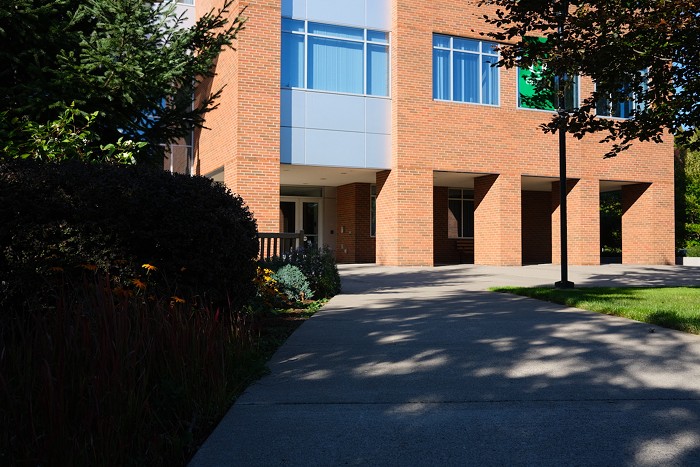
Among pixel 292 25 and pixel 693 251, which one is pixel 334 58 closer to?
pixel 292 25

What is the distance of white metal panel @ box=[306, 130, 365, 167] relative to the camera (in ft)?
63.3

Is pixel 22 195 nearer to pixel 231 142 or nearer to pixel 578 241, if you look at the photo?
pixel 231 142

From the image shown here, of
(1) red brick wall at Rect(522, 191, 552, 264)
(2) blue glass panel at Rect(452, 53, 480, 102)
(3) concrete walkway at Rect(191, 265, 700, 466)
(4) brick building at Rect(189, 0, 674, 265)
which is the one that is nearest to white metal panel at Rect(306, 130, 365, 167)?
(4) brick building at Rect(189, 0, 674, 265)

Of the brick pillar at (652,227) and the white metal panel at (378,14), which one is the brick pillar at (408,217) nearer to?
the white metal panel at (378,14)

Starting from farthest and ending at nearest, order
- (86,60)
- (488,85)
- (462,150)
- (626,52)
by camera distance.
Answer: (488,85) → (462,150) → (626,52) → (86,60)

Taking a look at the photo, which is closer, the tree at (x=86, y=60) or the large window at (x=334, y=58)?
the tree at (x=86, y=60)

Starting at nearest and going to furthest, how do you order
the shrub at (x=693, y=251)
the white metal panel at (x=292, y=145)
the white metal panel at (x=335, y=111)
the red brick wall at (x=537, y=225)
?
the white metal panel at (x=292, y=145), the white metal panel at (x=335, y=111), the shrub at (x=693, y=251), the red brick wall at (x=537, y=225)

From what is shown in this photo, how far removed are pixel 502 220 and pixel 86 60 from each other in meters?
16.0

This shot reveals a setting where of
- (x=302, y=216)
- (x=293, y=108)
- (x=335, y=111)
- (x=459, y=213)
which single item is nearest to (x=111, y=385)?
(x=293, y=108)

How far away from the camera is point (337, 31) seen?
19.6 meters

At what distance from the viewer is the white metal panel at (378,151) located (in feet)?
65.6

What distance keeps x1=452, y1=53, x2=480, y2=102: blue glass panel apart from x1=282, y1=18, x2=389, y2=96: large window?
244 cm

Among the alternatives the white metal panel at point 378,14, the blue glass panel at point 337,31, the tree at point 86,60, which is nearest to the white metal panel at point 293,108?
the blue glass panel at point 337,31

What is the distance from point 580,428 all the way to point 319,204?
23.0 m
